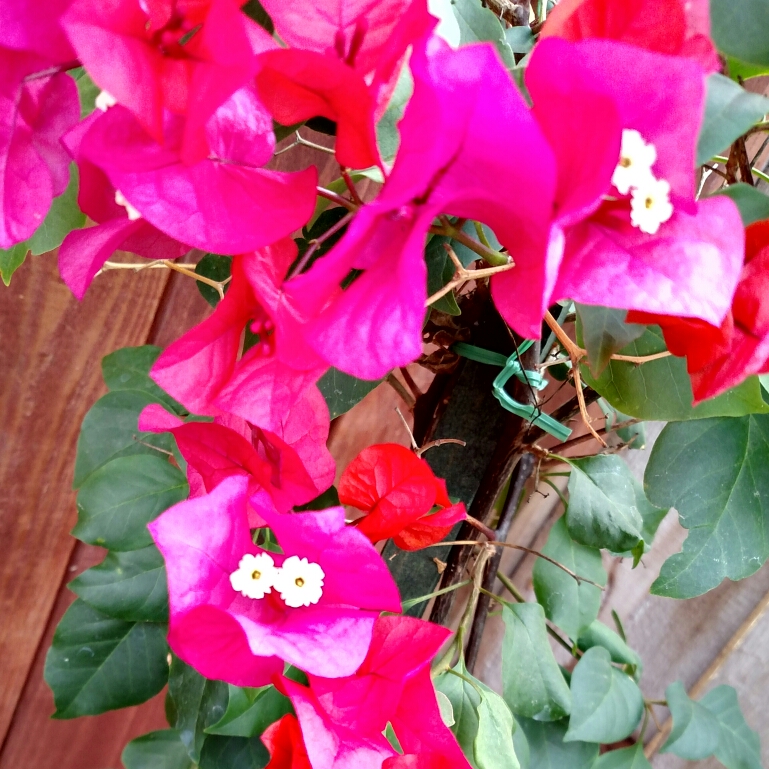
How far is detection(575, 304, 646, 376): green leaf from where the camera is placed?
Result: 0.25 metres

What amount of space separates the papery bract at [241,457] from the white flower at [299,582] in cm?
3

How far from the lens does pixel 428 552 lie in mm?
544

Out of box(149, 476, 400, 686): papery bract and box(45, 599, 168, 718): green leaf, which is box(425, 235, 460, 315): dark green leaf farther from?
box(45, 599, 168, 718): green leaf

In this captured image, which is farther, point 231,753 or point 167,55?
point 231,753

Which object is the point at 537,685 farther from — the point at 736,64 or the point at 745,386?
the point at 736,64

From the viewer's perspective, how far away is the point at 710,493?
0.41 meters

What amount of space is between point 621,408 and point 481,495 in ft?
0.67

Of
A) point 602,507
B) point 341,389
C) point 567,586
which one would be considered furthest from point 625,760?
point 341,389

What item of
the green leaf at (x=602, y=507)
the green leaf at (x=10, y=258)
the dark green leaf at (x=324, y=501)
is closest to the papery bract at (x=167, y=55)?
the green leaf at (x=10, y=258)

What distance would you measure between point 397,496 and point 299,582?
4.1 inches

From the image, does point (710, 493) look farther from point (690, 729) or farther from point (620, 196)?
point (690, 729)

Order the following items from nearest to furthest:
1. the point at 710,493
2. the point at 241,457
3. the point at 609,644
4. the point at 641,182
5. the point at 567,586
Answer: the point at 641,182, the point at 241,457, the point at 710,493, the point at 567,586, the point at 609,644

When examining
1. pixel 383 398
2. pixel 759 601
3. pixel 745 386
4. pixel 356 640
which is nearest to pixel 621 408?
pixel 745 386

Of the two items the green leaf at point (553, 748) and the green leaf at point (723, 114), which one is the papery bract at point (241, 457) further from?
the green leaf at point (553, 748)
